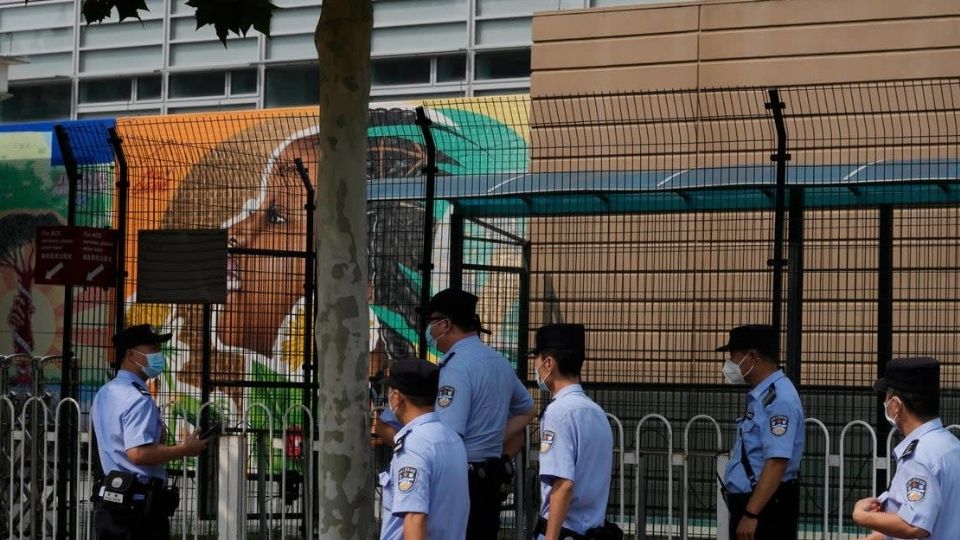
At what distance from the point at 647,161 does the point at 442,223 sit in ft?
7.49

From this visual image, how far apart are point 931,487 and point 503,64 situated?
12.8 metres

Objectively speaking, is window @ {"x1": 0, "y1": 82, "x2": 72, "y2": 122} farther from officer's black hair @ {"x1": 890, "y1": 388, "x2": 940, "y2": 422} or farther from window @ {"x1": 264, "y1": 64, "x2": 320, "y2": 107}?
officer's black hair @ {"x1": 890, "y1": 388, "x2": 940, "y2": 422}

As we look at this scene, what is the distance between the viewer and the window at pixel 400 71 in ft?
60.9

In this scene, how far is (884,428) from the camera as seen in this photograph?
1016cm

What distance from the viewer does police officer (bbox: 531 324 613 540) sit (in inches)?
267

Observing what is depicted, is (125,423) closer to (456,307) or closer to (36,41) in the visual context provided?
(456,307)

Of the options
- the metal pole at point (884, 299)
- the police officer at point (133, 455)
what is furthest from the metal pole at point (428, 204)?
the metal pole at point (884, 299)

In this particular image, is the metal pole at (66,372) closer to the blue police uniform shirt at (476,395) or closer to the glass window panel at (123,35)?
the blue police uniform shirt at (476,395)

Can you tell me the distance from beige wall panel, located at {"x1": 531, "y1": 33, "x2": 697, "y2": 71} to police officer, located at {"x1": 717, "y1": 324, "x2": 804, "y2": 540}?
7.29 meters

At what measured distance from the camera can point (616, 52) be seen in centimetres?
1524

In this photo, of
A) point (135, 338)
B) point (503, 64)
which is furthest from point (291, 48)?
point (135, 338)

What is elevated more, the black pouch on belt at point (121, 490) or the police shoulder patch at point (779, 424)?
the police shoulder patch at point (779, 424)

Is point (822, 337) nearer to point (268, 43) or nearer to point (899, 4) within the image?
point (899, 4)

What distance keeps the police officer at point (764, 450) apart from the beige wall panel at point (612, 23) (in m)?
7.40
